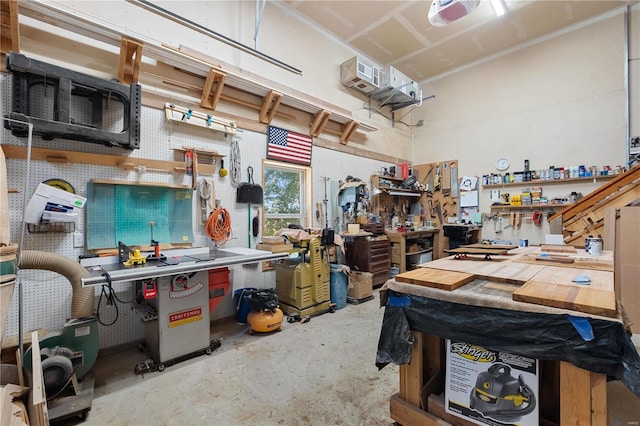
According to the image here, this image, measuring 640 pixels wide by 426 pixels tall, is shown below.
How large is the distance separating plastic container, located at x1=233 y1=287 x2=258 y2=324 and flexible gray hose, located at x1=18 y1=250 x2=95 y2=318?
1483 millimetres

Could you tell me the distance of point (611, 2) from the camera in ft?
13.6

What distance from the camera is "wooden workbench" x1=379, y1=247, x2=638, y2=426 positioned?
0.94 m

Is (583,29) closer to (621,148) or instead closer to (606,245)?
(621,148)

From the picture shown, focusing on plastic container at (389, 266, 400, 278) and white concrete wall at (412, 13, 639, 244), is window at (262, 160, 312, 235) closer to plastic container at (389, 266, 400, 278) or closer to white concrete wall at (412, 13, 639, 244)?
plastic container at (389, 266, 400, 278)

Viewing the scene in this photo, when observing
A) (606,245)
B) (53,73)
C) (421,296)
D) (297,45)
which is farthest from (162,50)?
(606,245)

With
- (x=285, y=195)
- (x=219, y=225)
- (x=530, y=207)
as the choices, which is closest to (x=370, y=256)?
(x=285, y=195)

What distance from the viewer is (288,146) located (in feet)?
13.4

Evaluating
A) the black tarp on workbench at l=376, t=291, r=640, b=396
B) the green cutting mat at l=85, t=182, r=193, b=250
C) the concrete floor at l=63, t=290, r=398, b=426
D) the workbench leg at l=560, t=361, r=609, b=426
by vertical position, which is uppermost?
the green cutting mat at l=85, t=182, r=193, b=250

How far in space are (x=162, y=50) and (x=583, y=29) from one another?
249 inches

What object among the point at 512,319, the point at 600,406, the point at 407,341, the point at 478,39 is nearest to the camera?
the point at 600,406

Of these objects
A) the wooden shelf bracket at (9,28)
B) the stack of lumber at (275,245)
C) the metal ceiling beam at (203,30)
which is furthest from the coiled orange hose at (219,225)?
the wooden shelf bracket at (9,28)

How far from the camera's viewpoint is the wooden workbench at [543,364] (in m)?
0.94

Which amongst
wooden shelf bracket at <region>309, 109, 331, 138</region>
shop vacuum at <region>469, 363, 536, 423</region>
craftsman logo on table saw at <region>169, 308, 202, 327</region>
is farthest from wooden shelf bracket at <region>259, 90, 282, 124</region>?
shop vacuum at <region>469, 363, 536, 423</region>

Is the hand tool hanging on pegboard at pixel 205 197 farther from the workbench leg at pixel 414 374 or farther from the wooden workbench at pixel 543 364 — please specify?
the workbench leg at pixel 414 374
